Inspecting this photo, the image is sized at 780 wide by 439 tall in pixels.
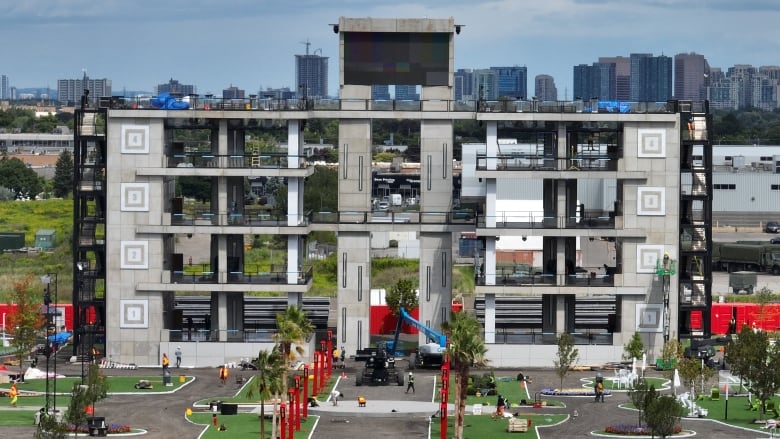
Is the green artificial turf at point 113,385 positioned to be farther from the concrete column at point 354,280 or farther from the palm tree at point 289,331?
the palm tree at point 289,331

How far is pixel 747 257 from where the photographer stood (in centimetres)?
19050

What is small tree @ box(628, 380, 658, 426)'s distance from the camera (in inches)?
3410

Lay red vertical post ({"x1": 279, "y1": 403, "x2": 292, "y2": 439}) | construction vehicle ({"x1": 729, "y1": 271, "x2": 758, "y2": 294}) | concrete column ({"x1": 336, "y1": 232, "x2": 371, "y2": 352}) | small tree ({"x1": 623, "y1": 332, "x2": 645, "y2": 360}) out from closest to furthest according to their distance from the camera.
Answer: red vertical post ({"x1": 279, "y1": 403, "x2": 292, "y2": 439})
small tree ({"x1": 623, "y1": 332, "x2": 645, "y2": 360})
concrete column ({"x1": 336, "y1": 232, "x2": 371, "y2": 352})
construction vehicle ({"x1": 729, "y1": 271, "x2": 758, "y2": 294})

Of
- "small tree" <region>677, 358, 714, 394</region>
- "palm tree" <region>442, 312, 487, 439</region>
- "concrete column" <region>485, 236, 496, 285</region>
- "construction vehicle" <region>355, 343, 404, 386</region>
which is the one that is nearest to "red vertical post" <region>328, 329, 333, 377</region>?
"construction vehicle" <region>355, 343, 404, 386</region>

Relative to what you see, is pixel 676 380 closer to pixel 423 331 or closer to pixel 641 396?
pixel 641 396

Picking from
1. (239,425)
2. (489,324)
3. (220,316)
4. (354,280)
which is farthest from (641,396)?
(220,316)

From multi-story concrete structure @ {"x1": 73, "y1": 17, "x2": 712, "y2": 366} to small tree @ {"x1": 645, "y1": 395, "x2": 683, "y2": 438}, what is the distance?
31795 millimetres

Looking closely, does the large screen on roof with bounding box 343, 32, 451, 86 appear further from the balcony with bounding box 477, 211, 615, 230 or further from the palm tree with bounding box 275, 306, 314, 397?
the palm tree with bounding box 275, 306, 314, 397

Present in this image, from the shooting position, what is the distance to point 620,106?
118m

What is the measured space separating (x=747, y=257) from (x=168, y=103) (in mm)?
91034

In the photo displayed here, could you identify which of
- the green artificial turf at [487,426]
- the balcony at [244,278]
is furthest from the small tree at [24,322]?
the green artificial turf at [487,426]

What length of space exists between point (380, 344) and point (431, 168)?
13153 mm

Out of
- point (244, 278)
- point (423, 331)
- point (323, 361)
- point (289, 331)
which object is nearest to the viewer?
point (289, 331)

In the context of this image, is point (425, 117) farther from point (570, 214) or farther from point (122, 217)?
point (122, 217)
